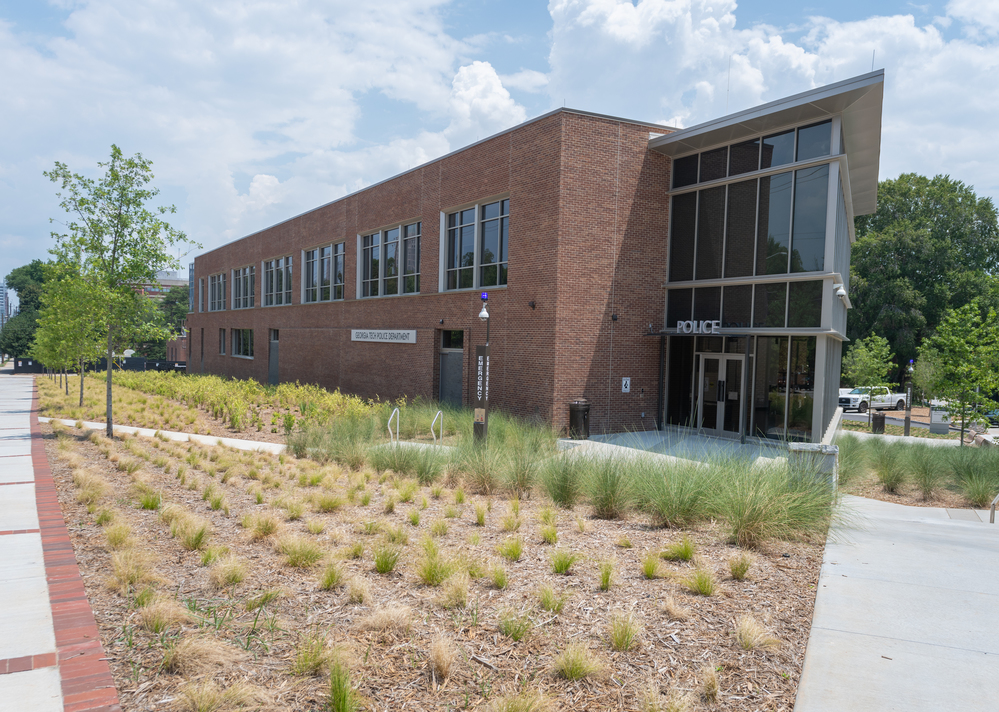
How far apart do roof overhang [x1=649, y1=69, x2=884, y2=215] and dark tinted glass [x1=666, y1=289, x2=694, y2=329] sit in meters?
4.19

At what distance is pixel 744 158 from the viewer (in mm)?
17453

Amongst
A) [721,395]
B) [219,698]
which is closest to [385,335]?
[721,395]

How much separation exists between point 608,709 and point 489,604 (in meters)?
1.68

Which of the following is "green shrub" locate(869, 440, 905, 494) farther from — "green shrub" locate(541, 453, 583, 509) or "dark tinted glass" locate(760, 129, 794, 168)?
"dark tinted glass" locate(760, 129, 794, 168)

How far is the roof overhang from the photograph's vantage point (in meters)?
14.5

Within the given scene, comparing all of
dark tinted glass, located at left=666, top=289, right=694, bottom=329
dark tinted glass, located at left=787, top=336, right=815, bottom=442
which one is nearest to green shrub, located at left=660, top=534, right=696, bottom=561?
dark tinted glass, located at left=787, top=336, right=815, bottom=442

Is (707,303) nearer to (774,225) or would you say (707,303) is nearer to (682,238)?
(682,238)

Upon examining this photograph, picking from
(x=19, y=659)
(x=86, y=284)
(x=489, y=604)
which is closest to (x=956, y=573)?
(x=489, y=604)

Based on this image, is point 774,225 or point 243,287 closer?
point 774,225

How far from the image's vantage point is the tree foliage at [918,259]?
159ft

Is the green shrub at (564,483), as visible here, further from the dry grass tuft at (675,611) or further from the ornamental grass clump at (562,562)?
the dry grass tuft at (675,611)

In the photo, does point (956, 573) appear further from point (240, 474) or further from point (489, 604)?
point (240, 474)

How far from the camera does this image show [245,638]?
15.4 feet

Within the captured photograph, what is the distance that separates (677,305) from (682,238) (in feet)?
6.67
